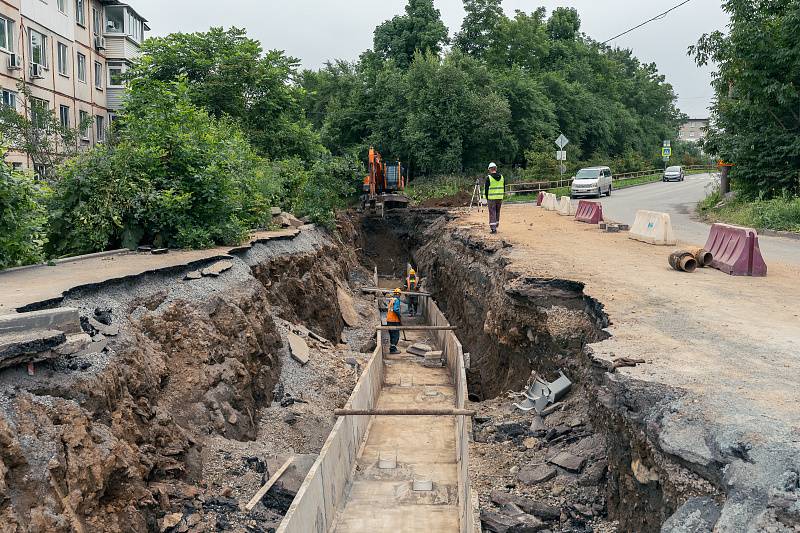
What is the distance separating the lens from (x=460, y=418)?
10.1 metres

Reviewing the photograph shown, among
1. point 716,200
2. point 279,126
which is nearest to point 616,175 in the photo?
point 716,200

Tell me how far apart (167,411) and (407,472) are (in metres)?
4.12

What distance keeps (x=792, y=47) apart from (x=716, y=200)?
304 inches

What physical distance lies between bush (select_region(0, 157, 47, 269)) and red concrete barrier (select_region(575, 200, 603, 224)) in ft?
54.8

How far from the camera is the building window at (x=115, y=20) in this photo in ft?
113

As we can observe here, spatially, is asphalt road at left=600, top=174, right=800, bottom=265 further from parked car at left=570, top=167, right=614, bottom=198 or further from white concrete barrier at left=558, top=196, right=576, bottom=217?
white concrete barrier at left=558, top=196, right=576, bottom=217

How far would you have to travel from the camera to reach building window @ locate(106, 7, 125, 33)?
34500 millimetres

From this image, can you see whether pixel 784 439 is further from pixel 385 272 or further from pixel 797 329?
pixel 385 272

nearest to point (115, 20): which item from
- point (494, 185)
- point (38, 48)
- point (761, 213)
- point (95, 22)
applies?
point (95, 22)

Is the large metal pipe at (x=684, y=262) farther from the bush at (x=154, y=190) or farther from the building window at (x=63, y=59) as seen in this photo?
the building window at (x=63, y=59)

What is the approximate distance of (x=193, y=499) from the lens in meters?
7.21

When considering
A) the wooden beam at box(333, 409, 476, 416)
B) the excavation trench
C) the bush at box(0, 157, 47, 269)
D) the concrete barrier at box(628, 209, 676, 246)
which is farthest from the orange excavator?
the wooden beam at box(333, 409, 476, 416)

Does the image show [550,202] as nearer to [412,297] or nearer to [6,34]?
[412,297]

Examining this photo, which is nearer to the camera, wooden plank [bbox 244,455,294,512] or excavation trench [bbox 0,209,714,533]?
excavation trench [bbox 0,209,714,533]
